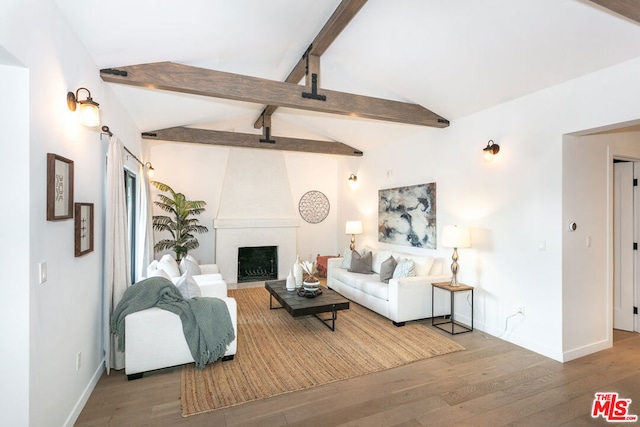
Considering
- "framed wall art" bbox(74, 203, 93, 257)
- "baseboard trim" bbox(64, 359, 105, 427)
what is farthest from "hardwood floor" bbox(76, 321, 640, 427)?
Answer: "framed wall art" bbox(74, 203, 93, 257)

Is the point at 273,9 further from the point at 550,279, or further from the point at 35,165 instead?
the point at 550,279

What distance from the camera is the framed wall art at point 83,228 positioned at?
227 cm

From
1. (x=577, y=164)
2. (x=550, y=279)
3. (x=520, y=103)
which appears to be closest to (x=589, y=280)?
(x=550, y=279)

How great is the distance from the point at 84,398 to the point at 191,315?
912mm

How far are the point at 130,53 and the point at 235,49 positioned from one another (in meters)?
0.93

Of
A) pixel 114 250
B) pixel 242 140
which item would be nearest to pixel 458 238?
pixel 114 250

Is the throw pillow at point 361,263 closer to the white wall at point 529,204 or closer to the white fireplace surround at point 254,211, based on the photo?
the white wall at point 529,204

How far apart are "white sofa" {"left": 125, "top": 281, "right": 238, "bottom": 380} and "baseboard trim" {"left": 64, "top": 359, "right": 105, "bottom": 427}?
0.83ft

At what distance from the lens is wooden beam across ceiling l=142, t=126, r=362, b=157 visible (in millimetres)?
5332

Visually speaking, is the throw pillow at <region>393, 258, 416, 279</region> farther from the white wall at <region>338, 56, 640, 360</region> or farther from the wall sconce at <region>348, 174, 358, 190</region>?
the wall sconce at <region>348, 174, 358, 190</region>

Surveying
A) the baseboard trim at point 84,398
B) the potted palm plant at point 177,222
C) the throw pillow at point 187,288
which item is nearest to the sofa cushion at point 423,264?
the throw pillow at point 187,288

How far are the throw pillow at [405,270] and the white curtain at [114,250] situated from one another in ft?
10.6

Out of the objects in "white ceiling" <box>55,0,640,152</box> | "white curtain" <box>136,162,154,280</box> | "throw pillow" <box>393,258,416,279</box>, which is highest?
"white ceiling" <box>55,0,640,152</box>

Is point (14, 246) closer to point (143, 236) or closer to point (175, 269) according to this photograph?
point (175, 269)
